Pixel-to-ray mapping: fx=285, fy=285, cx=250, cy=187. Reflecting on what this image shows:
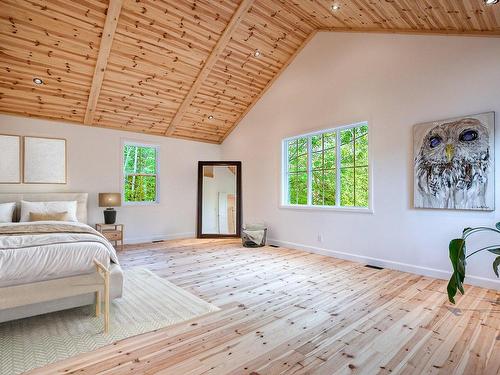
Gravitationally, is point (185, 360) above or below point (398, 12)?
below

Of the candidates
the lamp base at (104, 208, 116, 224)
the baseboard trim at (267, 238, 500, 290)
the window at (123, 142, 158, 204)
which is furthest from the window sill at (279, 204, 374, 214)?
the lamp base at (104, 208, 116, 224)

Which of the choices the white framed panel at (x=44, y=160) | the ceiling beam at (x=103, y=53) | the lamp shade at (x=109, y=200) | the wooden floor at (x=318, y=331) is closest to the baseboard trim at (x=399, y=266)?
the wooden floor at (x=318, y=331)

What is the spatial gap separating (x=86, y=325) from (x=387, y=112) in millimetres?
4448

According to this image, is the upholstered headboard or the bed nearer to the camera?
the bed

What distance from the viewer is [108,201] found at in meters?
5.36

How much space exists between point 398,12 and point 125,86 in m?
4.30

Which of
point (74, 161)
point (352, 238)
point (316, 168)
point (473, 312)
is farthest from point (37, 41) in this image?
point (473, 312)

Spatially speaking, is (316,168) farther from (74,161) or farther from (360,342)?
(74,161)

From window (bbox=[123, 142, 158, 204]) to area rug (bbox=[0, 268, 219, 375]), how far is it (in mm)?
3286

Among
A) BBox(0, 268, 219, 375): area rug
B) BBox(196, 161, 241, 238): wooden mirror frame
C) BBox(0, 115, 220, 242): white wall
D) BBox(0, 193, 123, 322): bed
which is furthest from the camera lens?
BBox(196, 161, 241, 238): wooden mirror frame

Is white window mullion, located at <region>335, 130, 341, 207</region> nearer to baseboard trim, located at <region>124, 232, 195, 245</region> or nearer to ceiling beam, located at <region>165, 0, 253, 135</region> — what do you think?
ceiling beam, located at <region>165, 0, 253, 135</region>

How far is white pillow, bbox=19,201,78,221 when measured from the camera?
4505 millimetres

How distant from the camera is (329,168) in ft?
16.5

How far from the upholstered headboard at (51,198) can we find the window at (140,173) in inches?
36.7
